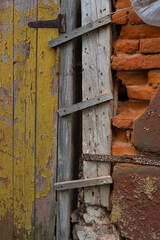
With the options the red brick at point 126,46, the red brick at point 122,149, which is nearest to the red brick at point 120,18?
the red brick at point 126,46

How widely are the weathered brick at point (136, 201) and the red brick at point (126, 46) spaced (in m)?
0.67

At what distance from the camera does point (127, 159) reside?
67.0 inches

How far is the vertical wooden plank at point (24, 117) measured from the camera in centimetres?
207

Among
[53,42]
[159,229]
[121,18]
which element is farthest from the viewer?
[53,42]

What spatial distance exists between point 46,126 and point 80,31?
695mm

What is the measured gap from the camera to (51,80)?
2.04m

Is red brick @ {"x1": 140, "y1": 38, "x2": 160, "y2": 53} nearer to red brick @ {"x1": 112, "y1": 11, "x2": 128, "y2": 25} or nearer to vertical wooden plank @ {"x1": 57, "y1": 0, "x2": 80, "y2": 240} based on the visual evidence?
red brick @ {"x1": 112, "y1": 11, "x2": 128, "y2": 25}

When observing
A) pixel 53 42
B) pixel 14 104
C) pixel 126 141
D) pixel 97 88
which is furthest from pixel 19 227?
pixel 53 42

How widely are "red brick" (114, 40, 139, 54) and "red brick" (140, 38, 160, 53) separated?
0.04 metres

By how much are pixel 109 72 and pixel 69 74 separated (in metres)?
0.31

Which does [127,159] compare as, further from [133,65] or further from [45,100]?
[45,100]

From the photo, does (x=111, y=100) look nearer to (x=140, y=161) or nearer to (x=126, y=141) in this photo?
(x=126, y=141)

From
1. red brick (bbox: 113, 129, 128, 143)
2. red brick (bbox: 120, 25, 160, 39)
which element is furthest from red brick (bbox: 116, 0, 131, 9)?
red brick (bbox: 113, 129, 128, 143)

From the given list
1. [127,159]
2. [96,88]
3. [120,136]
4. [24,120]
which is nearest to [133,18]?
[96,88]
